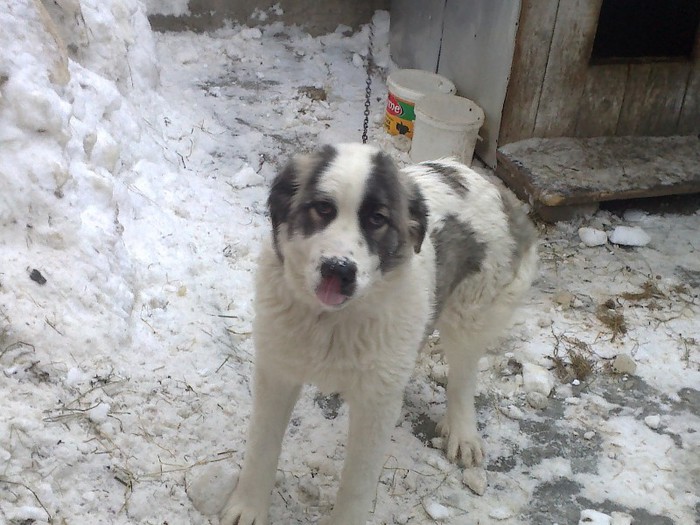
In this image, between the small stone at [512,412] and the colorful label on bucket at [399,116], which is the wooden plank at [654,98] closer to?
the colorful label on bucket at [399,116]

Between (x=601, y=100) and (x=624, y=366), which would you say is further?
(x=601, y=100)

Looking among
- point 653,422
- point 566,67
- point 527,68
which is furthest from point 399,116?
point 653,422

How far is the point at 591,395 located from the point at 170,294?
2.22 m

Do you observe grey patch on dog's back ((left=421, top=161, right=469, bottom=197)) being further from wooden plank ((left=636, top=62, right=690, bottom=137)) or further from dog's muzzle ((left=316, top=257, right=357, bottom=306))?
wooden plank ((left=636, top=62, right=690, bottom=137))

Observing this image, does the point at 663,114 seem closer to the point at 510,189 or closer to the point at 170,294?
the point at 510,189

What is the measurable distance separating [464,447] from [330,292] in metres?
1.43

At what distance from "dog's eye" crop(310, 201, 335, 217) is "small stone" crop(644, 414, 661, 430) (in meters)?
2.18

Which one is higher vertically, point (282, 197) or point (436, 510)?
point (282, 197)

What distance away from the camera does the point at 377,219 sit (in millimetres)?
2188

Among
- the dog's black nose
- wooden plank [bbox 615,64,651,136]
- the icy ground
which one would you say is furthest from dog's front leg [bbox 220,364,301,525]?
wooden plank [bbox 615,64,651,136]

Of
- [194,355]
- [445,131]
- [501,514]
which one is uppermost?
[445,131]

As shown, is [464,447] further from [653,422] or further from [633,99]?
[633,99]

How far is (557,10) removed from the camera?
16.0 ft

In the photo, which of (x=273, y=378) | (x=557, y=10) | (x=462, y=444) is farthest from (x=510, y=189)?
(x=273, y=378)
